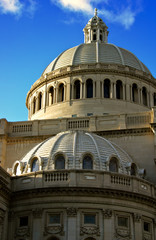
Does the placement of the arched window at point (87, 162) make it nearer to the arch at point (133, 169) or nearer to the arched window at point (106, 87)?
the arch at point (133, 169)

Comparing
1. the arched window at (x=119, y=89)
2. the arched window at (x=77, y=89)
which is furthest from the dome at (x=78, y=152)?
the arched window at (x=119, y=89)

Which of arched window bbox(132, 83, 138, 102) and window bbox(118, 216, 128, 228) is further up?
arched window bbox(132, 83, 138, 102)

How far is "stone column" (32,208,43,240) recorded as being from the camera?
38.4m

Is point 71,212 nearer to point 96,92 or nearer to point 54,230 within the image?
point 54,230

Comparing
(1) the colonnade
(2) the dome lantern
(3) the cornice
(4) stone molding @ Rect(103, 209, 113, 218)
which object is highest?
(2) the dome lantern

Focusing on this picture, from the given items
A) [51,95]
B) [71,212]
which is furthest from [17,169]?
[51,95]

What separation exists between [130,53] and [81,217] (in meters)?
36.5

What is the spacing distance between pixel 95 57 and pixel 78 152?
2454 cm

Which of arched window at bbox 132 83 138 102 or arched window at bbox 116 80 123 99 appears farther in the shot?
arched window at bbox 132 83 138 102

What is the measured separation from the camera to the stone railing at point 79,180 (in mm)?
39688

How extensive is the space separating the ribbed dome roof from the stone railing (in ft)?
86.6

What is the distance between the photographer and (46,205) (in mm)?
39406

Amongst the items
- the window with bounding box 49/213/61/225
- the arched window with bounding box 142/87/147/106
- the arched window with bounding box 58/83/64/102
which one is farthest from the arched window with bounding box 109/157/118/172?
the arched window with bounding box 142/87/147/106

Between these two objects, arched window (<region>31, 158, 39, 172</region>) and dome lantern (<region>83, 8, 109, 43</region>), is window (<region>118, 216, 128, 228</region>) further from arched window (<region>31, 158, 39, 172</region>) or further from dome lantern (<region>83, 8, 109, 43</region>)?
dome lantern (<region>83, 8, 109, 43</region>)
